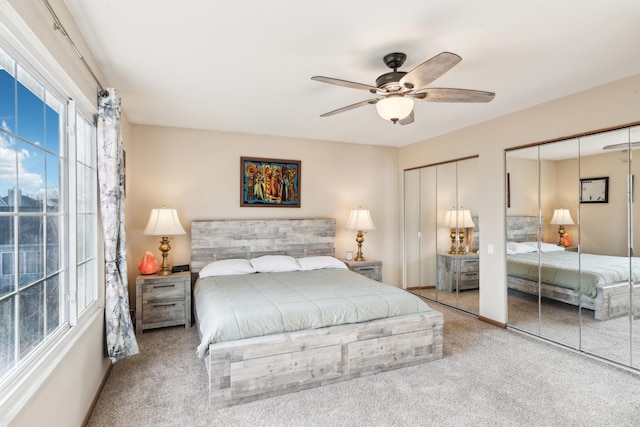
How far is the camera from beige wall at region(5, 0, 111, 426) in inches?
55.9

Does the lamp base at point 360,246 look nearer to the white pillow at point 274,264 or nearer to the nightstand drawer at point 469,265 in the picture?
the white pillow at point 274,264

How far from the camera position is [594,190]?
314cm

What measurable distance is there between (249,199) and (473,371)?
11.2ft

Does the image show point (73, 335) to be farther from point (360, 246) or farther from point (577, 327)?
point (577, 327)

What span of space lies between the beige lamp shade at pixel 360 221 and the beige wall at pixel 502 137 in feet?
4.42

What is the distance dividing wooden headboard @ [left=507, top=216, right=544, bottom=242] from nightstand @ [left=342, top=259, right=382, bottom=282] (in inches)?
72.0

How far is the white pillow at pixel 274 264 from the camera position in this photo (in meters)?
4.30

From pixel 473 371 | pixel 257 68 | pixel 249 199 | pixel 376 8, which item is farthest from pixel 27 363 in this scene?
pixel 249 199

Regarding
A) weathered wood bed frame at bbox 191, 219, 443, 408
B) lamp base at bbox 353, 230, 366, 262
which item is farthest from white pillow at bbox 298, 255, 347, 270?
weathered wood bed frame at bbox 191, 219, 443, 408

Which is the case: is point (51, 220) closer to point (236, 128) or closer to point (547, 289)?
point (236, 128)

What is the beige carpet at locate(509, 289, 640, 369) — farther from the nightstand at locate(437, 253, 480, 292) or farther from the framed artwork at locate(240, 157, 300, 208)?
the framed artwork at locate(240, 157, 300, 208)

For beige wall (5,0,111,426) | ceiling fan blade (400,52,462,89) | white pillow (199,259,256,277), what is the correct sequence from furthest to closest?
white pillow (199,259,256,277), ceiling fan blade (400,52,462,89), beige wall (5,0,111,426)

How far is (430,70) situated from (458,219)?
3.11m

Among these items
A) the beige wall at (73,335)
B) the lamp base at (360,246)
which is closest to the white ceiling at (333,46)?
the beige wall at (73,335)
